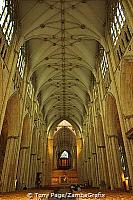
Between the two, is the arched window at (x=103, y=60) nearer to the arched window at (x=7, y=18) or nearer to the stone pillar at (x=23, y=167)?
the arched window at (x=7, y=18)

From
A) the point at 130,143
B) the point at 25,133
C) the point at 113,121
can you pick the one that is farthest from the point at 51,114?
the point at 130,143

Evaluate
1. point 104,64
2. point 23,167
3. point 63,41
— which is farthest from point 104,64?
point 23,167

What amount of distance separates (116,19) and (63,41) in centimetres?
710

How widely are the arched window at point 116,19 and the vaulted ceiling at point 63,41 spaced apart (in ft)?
5.16

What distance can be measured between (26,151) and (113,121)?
386 inches

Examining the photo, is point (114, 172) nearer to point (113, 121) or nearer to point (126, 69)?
point (113, 121)

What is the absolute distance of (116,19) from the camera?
15.4m

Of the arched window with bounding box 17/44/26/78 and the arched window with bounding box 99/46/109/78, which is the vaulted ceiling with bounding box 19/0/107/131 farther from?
the arched window with bounding box 17/44/26/78

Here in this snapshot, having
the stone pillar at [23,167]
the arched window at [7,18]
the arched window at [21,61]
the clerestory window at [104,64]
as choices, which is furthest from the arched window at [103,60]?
the stone pillar at [23,167]

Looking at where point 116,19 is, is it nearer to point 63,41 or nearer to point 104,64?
point 104,64

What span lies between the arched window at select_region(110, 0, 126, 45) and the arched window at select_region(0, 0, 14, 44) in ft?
25.5

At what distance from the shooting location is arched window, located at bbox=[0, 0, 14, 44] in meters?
14.0

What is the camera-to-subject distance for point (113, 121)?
18531 millimetres

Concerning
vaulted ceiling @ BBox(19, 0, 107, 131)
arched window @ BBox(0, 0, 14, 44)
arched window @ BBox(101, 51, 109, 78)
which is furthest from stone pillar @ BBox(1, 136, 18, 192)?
arched window @ BBox(101, 51, 109, 78)
